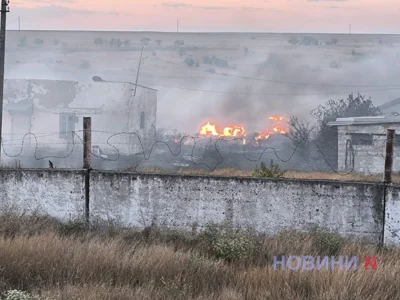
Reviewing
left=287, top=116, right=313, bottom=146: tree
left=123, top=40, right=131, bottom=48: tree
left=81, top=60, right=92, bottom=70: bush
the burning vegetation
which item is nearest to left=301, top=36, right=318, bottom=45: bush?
left=123, top=40, right=131, bottom=48: tree

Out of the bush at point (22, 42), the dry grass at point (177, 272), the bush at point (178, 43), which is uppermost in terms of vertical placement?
the bush at point (178, 43)

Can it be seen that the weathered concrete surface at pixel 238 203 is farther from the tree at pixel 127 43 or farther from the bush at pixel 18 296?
the tree at pixel 127 43

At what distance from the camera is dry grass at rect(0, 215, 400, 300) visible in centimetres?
492

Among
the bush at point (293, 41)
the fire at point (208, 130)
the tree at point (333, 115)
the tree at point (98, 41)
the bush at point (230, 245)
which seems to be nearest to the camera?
the bush at point (230, 245)

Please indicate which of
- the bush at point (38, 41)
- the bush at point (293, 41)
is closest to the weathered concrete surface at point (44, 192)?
the bush at point (38, 41)

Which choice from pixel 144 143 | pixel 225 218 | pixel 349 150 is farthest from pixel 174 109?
pixel 225 218

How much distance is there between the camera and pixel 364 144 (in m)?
23.5

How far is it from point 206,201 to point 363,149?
17.7 metres

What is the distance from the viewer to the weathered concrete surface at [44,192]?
8.09 m

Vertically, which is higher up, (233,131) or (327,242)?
(233,131)

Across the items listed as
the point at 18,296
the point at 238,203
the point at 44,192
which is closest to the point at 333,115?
the point at 238,203

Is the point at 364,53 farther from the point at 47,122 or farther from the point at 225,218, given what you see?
the point at 225,218

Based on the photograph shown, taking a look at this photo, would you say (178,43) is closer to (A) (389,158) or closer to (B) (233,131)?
(B) (233,131)

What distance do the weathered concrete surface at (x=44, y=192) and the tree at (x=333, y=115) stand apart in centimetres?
1964
